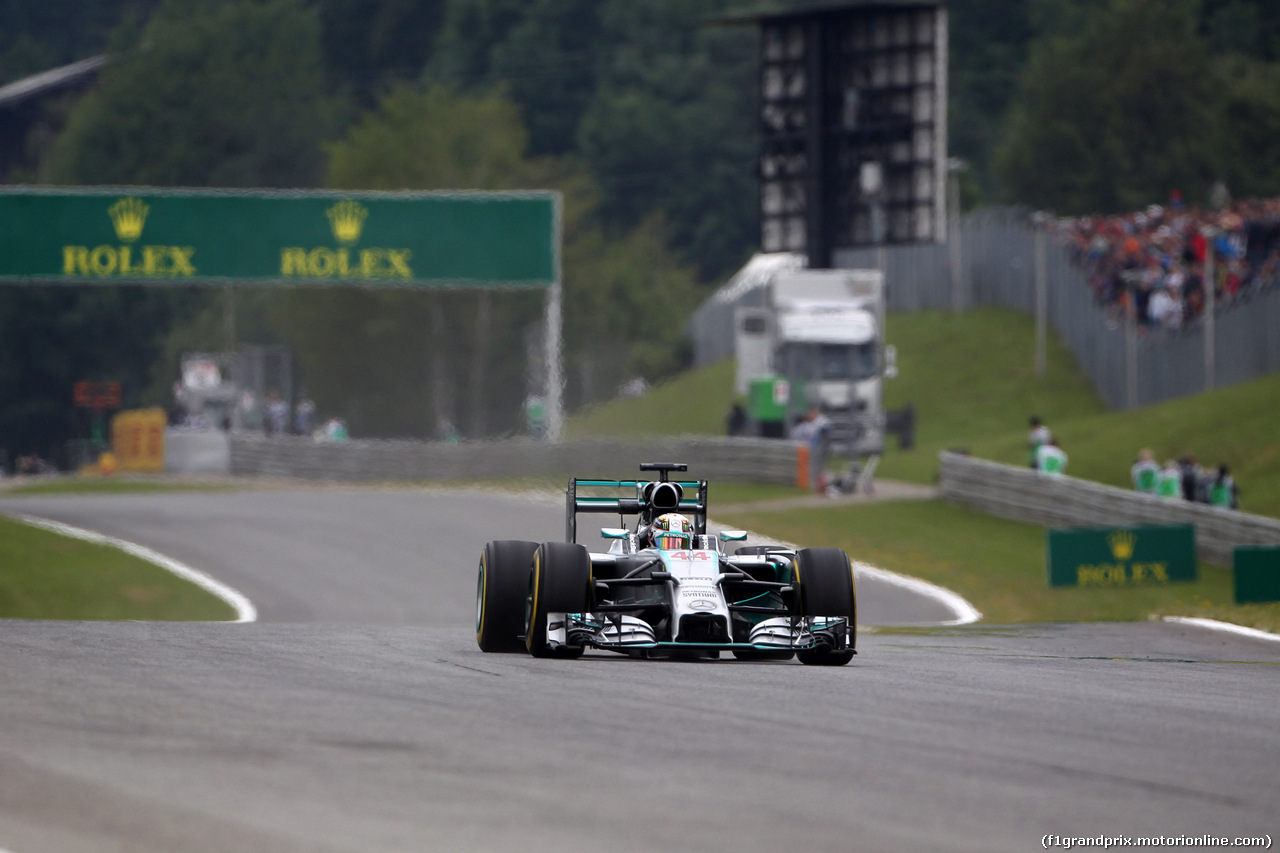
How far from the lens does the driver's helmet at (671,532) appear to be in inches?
444

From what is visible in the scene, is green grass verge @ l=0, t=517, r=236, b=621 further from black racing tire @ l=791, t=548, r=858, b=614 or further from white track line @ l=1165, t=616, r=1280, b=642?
black racing tire @ l=791, t=548, r=858, b=614

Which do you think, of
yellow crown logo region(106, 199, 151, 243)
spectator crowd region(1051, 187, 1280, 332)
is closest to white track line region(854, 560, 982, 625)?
spectator crowd region(1051, 187, 1280, 332)

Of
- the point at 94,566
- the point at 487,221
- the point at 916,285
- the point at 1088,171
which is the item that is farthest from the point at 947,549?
the point at 1088,171

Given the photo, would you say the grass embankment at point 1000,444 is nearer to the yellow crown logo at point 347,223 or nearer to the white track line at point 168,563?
the white track line at point 168,563

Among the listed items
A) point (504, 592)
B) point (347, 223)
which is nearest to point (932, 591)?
point (504, 592)

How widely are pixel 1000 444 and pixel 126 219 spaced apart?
1840cm

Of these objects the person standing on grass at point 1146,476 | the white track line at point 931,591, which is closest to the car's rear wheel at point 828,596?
the white track line at point 931,591

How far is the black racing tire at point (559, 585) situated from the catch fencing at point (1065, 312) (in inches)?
983

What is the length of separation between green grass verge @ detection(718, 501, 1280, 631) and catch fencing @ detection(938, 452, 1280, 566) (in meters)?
0.29

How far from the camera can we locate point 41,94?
296 ft

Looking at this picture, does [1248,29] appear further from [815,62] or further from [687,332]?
[815,62]

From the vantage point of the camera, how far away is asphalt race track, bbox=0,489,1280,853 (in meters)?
6.00

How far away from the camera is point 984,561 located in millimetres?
25531

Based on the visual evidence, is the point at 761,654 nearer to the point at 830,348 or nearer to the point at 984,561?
the point at 984,561
